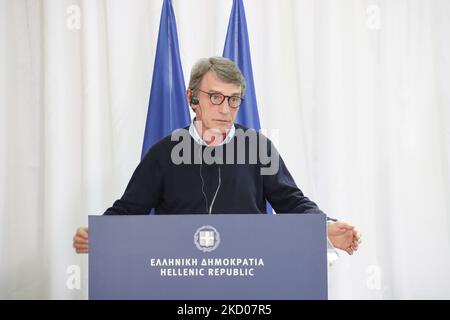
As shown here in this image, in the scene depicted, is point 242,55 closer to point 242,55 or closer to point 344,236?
point 242,55

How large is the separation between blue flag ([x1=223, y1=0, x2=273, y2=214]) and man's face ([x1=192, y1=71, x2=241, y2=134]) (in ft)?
2.04

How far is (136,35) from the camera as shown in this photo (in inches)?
117

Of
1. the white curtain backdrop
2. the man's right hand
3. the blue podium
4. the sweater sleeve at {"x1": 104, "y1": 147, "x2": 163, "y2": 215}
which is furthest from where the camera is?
the white curtain backdrop

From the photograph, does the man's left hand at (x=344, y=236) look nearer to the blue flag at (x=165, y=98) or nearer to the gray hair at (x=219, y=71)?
the gray hair at (x=219, y=71)

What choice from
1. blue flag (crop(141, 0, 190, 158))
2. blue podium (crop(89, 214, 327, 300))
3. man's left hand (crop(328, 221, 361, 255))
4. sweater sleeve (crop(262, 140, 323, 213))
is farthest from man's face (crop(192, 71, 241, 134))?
blue podium (crop(89, 214, 327, 300))

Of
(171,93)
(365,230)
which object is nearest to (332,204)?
(365,230)

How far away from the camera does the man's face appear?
2.04m

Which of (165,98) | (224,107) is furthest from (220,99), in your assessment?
(165,98)

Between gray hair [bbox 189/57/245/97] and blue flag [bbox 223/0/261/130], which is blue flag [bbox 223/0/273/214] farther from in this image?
gray hair [bbox 189/57/245/97]

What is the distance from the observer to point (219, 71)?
2.03 meters

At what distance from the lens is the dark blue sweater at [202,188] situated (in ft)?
6.58

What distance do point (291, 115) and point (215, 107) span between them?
3.29 feet

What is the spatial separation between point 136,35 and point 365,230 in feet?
6.03

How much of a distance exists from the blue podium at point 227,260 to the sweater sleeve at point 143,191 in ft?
2.29
